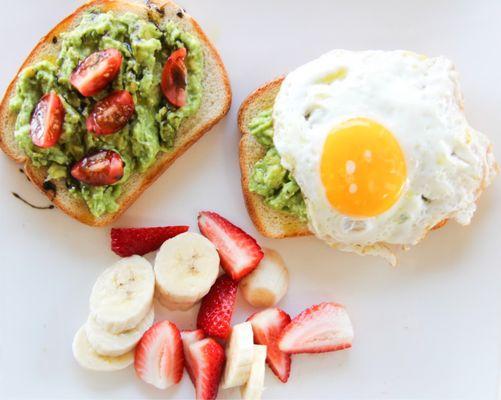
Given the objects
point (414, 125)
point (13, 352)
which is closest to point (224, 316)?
point (13, 352)

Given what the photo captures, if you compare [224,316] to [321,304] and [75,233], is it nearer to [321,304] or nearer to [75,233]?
[321,304]

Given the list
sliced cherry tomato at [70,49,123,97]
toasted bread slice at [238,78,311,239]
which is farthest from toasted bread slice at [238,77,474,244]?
sliced cherry tomato at [70,49,123,97]

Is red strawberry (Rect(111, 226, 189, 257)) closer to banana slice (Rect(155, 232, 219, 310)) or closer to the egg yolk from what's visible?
banana slice (Rect(155, 232, 219, 310))

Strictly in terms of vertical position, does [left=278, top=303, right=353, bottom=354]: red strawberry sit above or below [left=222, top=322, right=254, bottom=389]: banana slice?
below

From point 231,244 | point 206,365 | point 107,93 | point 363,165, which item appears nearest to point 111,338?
point 206,365

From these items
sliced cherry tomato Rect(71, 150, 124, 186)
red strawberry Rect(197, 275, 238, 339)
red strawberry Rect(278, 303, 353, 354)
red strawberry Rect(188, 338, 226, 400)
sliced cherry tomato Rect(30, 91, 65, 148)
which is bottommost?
red strawberry Rect(278, 303, 353, 354)

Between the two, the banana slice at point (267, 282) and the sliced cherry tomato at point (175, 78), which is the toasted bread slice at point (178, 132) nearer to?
the sliced cherry tomato at point (175, 78)

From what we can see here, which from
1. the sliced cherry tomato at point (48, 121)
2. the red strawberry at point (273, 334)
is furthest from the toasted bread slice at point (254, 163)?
the sliced cherry tomato at point (48, 121)
